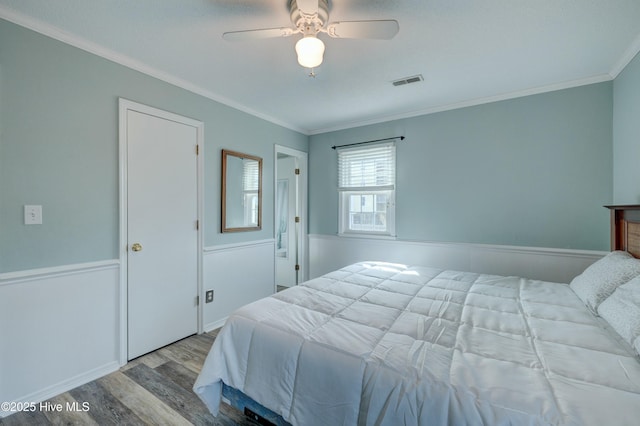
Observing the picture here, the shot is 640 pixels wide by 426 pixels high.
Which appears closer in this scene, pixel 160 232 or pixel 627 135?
pixel 627 135

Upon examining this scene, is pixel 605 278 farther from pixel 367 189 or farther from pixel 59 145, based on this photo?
pixel 59 145

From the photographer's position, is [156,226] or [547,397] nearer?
[547,397]

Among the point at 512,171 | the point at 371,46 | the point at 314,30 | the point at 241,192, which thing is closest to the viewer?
the point at 314,30

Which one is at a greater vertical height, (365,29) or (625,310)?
(365,29)

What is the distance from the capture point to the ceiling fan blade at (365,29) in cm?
146

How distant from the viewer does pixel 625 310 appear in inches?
52.4

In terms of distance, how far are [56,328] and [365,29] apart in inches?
112

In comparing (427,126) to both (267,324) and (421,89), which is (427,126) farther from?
(267,324)

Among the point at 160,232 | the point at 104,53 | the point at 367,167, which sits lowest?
the point at 160,232

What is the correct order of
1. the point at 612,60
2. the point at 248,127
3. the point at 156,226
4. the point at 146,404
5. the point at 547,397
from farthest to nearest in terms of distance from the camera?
the point at 248,127 → the point at 156,226 → the point at 612,60 → the point at 146,404 → the point at 547,397

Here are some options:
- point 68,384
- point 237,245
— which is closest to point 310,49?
point 237,245

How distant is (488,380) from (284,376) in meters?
0.88

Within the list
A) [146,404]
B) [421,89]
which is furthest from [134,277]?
[421,89]

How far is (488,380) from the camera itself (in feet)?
3.32
